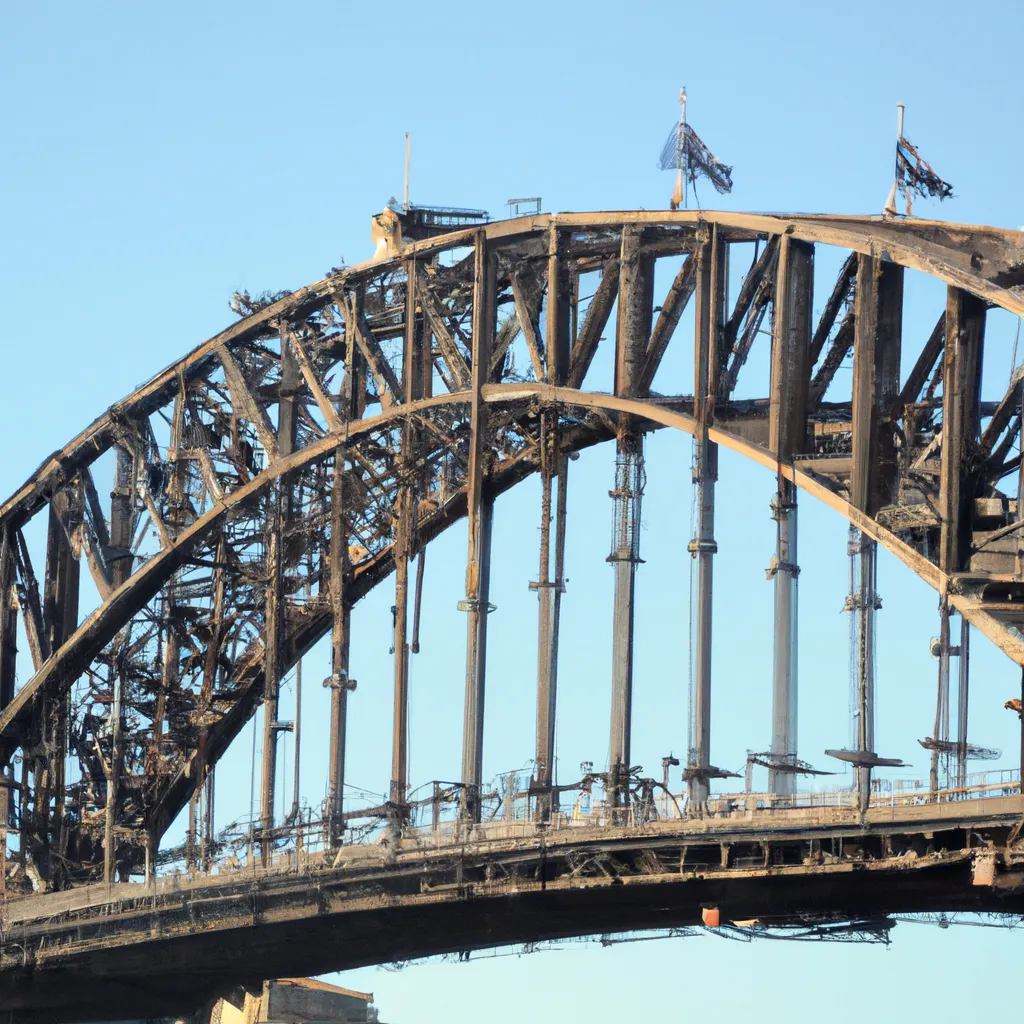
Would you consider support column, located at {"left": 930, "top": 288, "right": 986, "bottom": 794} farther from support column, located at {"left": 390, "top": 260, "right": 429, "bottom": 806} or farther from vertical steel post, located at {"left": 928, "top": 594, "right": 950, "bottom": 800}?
support column, located at {"left": 390, "top": 260, "right": 429, "bottom": 806}

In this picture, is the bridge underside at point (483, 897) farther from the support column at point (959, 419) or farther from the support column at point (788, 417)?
the support column at point (959, 419)

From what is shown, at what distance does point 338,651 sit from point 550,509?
9679mm

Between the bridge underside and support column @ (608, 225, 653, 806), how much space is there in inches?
200

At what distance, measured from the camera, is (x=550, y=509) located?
3187 inches

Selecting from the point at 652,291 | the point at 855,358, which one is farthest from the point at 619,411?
the point at 855,358

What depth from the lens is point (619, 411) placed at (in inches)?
3093

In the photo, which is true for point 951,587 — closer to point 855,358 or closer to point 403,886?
point 855,358

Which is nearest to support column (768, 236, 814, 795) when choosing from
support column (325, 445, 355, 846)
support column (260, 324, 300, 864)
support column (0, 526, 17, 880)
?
support column (325, 445, 355, 846)

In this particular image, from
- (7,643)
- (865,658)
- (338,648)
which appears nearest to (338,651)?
(338,648)

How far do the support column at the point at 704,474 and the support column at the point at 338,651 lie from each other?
12.7 m

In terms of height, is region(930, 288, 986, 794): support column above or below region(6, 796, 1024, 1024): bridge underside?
above

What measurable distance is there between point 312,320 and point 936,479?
25.6 meters

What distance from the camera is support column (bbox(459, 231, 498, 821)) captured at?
263 ft

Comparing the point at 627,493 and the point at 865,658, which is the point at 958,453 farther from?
the point at 627,493
